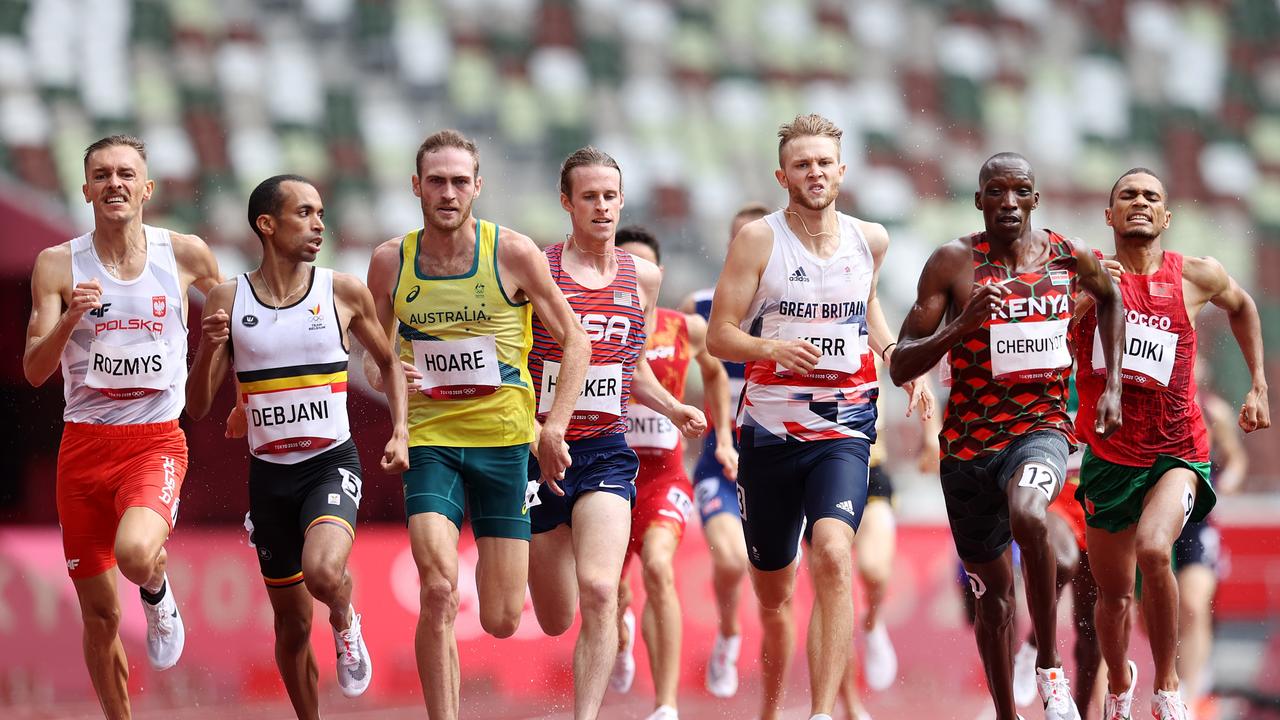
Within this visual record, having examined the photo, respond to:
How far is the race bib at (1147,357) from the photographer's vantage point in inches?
267

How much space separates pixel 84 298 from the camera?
20.1 feet

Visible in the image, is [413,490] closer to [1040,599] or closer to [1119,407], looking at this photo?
[1040,599]

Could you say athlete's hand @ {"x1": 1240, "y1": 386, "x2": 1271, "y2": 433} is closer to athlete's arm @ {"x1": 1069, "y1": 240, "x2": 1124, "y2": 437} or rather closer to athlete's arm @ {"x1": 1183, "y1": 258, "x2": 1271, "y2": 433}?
athlete's arm @ {"x1": 1183, "y1": 258, "x2": 1271, "y2": 433}

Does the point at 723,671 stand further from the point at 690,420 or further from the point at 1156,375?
the point at 1156,375

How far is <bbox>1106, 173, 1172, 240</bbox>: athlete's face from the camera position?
6.89 m

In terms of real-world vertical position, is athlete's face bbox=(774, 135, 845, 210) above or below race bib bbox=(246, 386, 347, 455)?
above

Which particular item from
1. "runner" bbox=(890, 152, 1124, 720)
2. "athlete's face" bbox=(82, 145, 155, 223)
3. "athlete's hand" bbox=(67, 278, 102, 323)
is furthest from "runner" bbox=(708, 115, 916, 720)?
"athlete's face" bbox=(82, 145, 155, 223)

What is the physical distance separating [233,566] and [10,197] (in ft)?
15.0

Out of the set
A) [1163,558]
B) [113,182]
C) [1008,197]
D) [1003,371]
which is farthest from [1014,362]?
[113,182]

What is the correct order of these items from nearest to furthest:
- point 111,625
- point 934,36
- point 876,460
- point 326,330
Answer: point 326,330, point 111,625, point 876,460, point 934,36

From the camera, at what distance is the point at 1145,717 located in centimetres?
897

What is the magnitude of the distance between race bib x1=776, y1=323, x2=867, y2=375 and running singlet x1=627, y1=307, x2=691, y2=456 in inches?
55.2

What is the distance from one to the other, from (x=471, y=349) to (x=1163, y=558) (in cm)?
298

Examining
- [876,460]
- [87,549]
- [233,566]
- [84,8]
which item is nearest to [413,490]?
[87,549]
